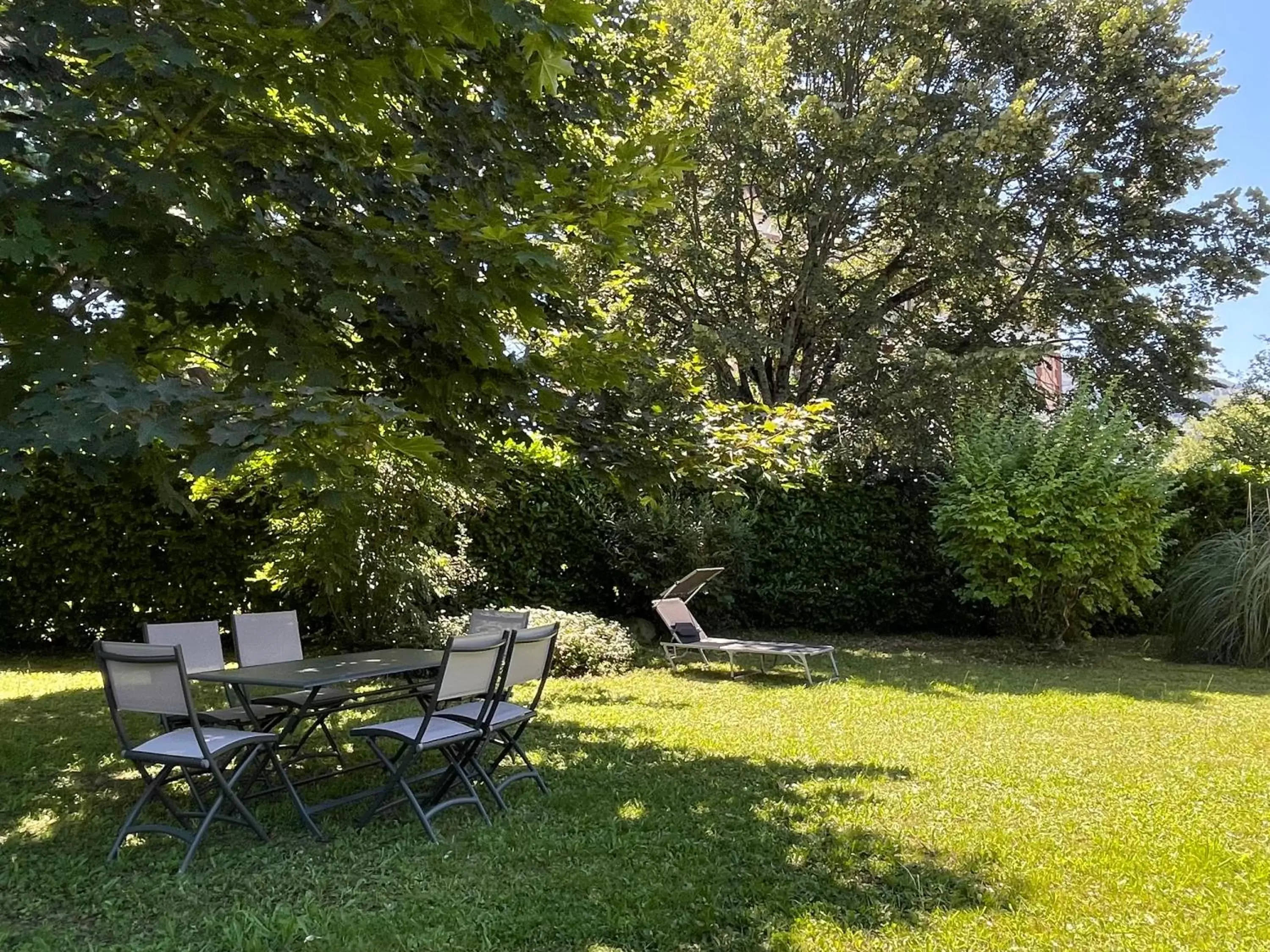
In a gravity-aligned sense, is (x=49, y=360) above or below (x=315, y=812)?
above

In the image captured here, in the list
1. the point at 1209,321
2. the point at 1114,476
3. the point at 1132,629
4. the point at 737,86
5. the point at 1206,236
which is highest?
the point at 737,86

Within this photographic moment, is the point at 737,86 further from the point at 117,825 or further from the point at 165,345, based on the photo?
the point at 117,825

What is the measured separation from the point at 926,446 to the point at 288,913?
12.2 meters

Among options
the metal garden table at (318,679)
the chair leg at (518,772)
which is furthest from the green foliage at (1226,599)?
the metal garden table at (318,679)

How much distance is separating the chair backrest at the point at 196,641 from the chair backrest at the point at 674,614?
4969 mm

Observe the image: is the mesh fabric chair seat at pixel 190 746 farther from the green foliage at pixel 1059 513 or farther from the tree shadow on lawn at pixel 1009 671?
the green foliage at pixel 1059 513

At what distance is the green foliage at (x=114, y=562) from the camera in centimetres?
1020

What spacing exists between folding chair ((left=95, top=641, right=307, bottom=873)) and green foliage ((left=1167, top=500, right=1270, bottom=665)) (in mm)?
10542

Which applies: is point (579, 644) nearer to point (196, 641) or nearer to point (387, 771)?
point (196, 641)

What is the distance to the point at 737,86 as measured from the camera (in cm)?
1414

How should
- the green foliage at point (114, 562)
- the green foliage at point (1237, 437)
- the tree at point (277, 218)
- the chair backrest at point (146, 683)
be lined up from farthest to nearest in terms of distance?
the green foliage at point (1237, 437), the green foliage at point (114, 562), the chair backrest at point (146, 683), the tree at point (277, 218)

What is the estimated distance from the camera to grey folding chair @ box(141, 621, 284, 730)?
5.10 metres

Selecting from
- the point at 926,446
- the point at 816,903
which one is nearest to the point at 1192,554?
the point at 926,446

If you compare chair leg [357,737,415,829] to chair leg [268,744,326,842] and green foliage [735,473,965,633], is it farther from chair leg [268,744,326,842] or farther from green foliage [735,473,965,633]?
green foliage [735,473,965,633]
